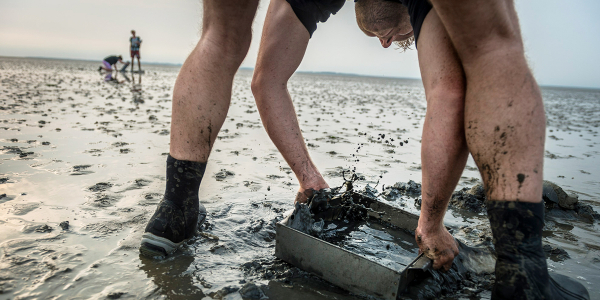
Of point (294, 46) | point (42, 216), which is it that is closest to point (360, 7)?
point (294, 46)

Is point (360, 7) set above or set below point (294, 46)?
above

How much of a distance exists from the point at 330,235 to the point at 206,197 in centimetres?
97

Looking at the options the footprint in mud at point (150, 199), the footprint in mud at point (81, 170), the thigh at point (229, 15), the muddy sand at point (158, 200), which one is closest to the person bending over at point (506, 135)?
the muddy sand at point (158, 200)

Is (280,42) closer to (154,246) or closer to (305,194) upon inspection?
(305,194)

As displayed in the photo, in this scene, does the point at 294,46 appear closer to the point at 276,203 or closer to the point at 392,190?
the point at 276,203

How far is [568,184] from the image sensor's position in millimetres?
→ 3264

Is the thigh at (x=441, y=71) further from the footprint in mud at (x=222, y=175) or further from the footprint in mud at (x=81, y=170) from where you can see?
the footprint in mud at (x=81, y=170)

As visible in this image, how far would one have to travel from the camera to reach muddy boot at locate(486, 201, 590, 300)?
3.65 feet

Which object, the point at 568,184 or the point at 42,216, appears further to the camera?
the point at 568,184

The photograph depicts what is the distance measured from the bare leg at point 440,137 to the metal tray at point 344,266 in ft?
0.40

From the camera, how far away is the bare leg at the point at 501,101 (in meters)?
1.13

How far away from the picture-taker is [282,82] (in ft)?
7.29

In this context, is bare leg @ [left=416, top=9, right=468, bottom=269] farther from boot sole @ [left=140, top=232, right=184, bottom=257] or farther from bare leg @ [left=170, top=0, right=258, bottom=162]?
boot sole @ [left=140, top=232, right=184, bottom=257]

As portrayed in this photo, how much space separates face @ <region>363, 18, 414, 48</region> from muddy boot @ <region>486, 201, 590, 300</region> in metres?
1.33
